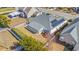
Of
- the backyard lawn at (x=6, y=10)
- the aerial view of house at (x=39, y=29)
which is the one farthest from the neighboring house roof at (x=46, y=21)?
the backyard lawn at (x=6, y=10)

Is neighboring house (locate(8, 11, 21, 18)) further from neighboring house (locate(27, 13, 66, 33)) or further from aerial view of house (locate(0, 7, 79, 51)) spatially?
neighboring house (locate(27, 13, 66, 33))

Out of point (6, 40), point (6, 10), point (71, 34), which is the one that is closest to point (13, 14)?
point (6, 10)

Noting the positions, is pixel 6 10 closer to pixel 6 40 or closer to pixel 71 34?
pixel 6 40

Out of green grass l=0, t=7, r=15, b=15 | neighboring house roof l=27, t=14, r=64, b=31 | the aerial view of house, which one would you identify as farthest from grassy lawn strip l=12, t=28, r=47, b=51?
green grass l=0, t=7, r=15, b=15

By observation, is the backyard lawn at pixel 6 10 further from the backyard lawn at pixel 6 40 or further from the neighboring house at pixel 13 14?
the backyard lawn at pixel 6 40
